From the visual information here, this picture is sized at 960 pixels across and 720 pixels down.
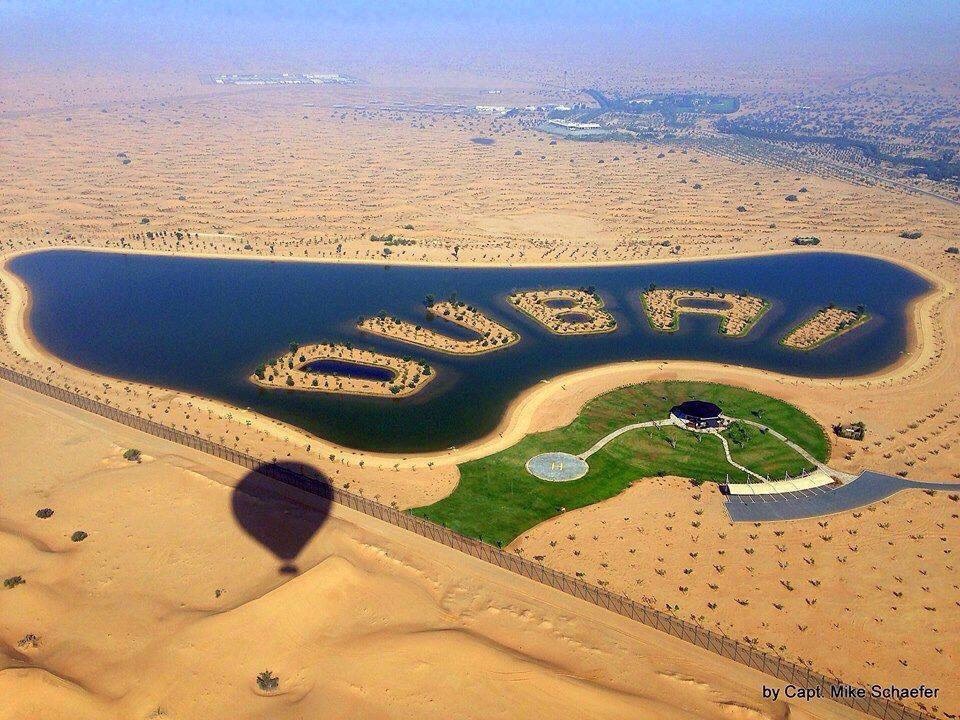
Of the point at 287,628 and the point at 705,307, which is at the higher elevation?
the point at 705,307

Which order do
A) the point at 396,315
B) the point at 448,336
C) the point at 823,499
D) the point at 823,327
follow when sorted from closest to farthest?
the point at 823,499 → the point at 448,336 → the point at 823,327 → the point at 396,315

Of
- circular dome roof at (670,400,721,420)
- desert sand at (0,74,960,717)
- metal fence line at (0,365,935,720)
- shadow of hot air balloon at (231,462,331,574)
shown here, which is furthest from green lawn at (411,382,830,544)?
shadow of hot air balloon at (231,462,331,574)

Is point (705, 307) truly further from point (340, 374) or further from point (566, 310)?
point (340, 374)

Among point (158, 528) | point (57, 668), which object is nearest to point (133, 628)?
point (57, 668)

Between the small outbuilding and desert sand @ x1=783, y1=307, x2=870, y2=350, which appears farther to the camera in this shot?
desert sand @ x1=783, y1=307, x2=870, y2=350

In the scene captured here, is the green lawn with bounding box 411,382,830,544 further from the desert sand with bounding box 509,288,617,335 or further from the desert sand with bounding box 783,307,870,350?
the desert sand with bounding box 783,307,870,350

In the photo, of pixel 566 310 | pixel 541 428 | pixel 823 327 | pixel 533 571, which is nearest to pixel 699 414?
pixel 541 428

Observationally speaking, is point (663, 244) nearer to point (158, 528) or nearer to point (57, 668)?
point (158, 528)
